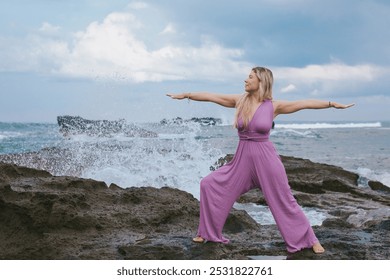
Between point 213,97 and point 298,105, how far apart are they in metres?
0.82

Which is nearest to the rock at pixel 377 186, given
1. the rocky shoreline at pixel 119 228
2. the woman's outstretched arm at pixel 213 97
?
the rocky shoreline at pixel 119 228

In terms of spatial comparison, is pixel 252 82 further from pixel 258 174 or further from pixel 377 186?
pixel 377 186

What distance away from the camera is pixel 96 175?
10859 millimetres

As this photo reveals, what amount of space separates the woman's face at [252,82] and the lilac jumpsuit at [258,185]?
183mm

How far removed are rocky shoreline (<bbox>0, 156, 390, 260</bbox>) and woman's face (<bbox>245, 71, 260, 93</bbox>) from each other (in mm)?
1507

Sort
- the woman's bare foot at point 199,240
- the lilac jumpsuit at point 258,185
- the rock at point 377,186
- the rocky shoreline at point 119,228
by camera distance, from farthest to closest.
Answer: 1. the rock at point 377,186
2. the woman's bare foot at point 199,240
3. the lilac jumpsuit at point 258,185
4. the rocky shoreline at point 119,228

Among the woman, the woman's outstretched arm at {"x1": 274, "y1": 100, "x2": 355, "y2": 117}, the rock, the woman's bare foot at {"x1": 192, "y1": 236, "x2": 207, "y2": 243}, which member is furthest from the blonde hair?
the rock

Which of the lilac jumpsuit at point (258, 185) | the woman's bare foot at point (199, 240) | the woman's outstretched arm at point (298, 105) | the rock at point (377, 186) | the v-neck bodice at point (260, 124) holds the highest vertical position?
the woman's outstretched arm at point (298, 105)

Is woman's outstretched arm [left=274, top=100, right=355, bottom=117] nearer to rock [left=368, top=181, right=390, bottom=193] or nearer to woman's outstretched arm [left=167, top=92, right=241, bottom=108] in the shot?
woman's outstretched arm [left=167, top=92, right=241, bottom=108]

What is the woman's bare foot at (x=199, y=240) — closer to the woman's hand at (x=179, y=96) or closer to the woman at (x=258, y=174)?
the woman at (x=258, y=174)

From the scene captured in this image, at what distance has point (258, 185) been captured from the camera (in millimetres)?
5621

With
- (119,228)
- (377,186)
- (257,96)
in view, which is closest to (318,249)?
(257,96)

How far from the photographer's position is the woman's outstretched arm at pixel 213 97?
18.5 ft
